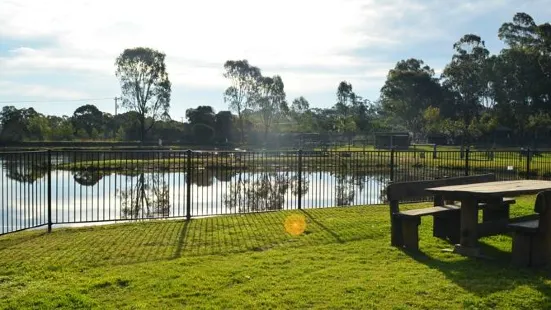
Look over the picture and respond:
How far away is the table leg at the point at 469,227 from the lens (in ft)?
20.8

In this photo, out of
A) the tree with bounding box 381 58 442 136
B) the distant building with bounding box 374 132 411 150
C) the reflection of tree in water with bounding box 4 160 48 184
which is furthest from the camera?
the tree with bounding box 381 58 442 136

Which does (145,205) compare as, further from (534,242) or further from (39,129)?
(39,129)

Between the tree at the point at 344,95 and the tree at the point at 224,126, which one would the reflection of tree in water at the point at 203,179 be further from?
the tree at the point at 344,95

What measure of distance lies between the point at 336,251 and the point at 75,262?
3350 mm

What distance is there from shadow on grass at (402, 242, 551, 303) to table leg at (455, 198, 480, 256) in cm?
13

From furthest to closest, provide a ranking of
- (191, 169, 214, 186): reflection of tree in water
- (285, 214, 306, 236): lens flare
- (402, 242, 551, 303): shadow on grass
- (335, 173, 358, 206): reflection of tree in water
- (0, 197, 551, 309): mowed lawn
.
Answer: (191, 169, 214, 186): reflection of tree in water < (335, 173, 358, 206): reflection of tree in water < (285, 214, 306, 236): lens flare < (402, 242, 551, 303): shadow on grass < (0, 197, 551, 309): mowed lawn

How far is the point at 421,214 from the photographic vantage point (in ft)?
22.6

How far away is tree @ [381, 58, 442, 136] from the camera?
80750 millimetres

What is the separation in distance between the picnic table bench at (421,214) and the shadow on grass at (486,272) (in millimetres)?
301

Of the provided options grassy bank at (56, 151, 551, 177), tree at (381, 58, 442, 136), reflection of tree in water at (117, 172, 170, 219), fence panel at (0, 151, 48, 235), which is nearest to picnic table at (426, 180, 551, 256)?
fence panel at (0, 151, 48, 235)

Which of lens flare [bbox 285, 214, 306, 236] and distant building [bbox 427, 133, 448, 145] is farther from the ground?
distant building [bbox 427, 133, 448, 145]

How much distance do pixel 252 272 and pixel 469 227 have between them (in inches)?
114

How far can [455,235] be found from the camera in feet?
24.4

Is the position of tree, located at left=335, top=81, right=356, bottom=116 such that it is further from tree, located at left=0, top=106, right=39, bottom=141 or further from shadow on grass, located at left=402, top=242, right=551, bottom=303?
shadow on grass, located at left=402, top=242, right=551, bottom=303
